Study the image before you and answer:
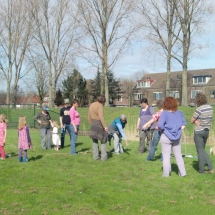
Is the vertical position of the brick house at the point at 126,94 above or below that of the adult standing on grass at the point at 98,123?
above

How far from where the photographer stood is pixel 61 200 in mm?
5891

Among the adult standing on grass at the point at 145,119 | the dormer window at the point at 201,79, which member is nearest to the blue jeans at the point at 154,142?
the adult standing on grass at the point at 145,119

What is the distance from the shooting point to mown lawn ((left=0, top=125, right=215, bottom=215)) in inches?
216

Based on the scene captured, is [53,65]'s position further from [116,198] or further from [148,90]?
[116,198]

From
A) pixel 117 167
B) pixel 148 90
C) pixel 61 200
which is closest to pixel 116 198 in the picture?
pixel 61 200

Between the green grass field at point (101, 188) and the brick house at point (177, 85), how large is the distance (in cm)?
4590

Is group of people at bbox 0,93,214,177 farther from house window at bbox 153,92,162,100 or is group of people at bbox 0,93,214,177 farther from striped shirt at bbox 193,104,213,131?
house window at bbox 153,92,162,100

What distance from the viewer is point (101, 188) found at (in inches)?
263

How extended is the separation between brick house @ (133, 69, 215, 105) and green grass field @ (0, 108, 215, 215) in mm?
45897

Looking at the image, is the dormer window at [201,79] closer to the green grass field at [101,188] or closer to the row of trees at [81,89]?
the row of trees at [81,89]

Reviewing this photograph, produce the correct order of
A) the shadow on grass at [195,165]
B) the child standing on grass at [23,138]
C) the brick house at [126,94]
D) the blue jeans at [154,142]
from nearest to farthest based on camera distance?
the shadow on grass at [195,165] → the blue jeans at [154,142] → the child standing on grass at [23,138] → the brick house at [126,94]

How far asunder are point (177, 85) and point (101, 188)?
5488 cm

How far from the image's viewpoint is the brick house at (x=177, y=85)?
2231 inches

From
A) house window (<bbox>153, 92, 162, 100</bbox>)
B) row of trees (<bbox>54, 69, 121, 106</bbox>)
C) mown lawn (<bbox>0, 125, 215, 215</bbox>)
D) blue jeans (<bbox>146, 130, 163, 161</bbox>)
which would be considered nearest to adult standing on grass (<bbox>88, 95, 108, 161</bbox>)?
mown lawn (<bbox>0, 125, 215, 215</bbox>)
